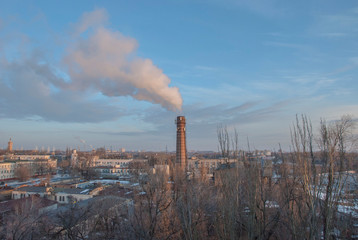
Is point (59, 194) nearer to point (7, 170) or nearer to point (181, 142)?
point (181, 142)

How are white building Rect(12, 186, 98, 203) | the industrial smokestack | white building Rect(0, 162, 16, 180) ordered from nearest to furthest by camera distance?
white building Rect(12, 186, 98, 203)
the industrial smokestack
white building Rect(0, 162, 16, 180)

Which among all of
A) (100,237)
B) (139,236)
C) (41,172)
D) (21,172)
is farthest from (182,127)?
(41,172)

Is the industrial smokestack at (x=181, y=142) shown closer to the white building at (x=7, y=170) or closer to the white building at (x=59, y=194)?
the white building at (x=59, y=194)

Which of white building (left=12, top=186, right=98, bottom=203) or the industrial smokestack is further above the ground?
the industrial smokestack

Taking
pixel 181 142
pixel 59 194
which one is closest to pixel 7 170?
pixel 59 194

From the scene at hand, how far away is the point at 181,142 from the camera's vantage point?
29406mm

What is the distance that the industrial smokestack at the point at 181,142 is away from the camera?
28.8 meters

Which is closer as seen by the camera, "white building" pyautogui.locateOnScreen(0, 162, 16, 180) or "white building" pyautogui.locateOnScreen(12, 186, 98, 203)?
"white building" pyautogui.locateOnScreen(12, 186, 98, 203)

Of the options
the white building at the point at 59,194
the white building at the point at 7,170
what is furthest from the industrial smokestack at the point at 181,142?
the white building at the point at 7,170

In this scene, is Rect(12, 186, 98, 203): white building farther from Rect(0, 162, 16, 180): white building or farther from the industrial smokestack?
Rect(0, 162, 16, 180): white building

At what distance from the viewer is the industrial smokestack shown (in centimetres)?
2880

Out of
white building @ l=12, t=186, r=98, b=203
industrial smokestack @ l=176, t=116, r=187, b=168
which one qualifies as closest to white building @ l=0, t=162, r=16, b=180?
white building @ l=12, t=186, r=98, b=203

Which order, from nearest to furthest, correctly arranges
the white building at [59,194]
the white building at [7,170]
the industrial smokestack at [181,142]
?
the white building at [59,194]
the industrial smokestack at [181,142]
the white building at [7,170]

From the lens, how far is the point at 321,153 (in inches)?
201
